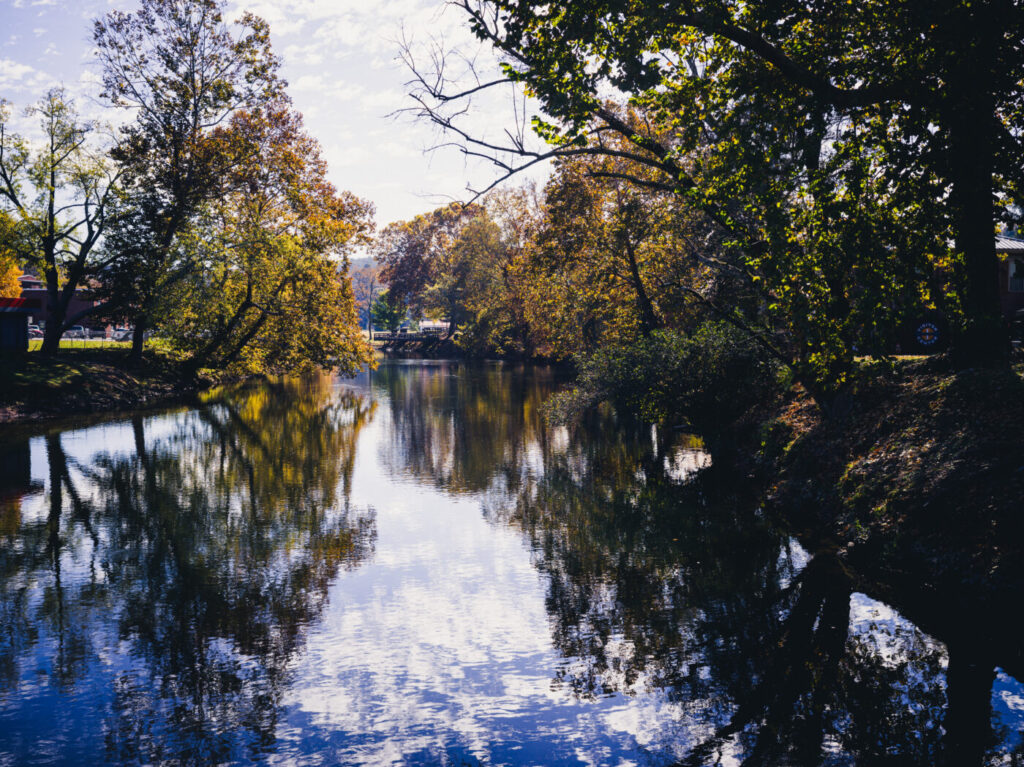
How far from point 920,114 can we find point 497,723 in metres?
11.4

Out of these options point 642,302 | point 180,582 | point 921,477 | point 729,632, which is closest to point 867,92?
point 921,477

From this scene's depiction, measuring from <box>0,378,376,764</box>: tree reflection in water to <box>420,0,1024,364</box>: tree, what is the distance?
9.31m

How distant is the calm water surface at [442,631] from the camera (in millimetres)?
6750

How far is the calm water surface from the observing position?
22.1 ft

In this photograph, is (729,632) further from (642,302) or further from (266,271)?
(266,271)

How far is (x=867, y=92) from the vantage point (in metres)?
12.7

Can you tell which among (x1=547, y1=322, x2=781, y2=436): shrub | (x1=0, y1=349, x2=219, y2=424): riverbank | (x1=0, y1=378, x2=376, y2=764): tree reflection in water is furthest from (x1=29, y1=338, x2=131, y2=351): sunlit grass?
(x1=547, y1=322, x2=781, y2=436): shrub

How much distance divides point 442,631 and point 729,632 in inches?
134

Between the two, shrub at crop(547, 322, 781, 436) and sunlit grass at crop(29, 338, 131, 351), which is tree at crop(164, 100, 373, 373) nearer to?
sunlit grass at crop(29, 338, 131, 351)

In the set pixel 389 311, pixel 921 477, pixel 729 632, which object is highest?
pixel 389 311

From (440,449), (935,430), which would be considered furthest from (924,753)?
(440,449)

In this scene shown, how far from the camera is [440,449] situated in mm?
23719

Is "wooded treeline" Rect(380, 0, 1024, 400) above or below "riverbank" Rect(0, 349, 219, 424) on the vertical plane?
above

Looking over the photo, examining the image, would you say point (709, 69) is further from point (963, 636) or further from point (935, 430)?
point (963, 636)
